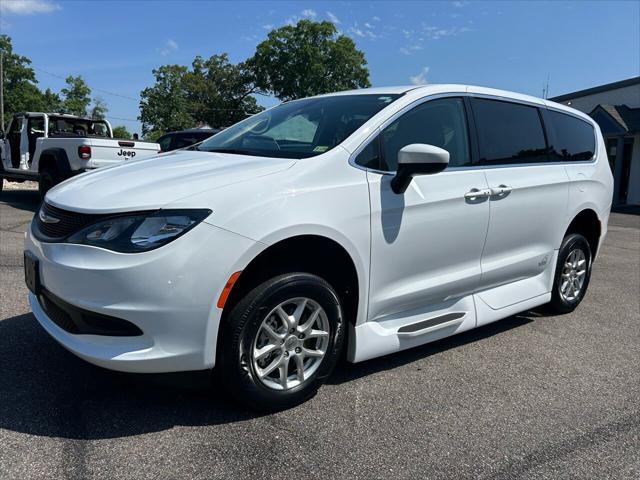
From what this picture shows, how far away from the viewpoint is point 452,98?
3811mm

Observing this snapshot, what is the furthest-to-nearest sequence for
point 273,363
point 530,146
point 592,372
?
point 530,146 < point 592,372 < point 273,363

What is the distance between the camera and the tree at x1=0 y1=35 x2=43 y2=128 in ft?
185

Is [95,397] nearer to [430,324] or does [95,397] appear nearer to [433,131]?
[430,324]

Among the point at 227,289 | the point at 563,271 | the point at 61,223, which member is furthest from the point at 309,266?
the point at 563,271

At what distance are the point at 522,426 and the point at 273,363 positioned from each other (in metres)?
1.38

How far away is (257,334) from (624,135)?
2213 centimetres

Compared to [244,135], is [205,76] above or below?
above

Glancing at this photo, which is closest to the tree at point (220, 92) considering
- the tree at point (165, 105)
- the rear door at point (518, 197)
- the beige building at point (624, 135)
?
the tree at point (165, 105)

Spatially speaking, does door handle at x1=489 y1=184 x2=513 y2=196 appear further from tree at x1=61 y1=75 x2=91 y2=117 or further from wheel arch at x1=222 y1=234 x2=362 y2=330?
tree at x1=61 y1=75 x2=91 y2=117

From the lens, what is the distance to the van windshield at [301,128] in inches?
131

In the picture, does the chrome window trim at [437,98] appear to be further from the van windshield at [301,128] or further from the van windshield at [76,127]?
the van windshield at [76,127]

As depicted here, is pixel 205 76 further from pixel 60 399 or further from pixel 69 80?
pixel 60 399

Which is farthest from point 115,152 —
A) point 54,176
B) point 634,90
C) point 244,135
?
point 634,90

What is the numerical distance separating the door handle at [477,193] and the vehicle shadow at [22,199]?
378 inches
